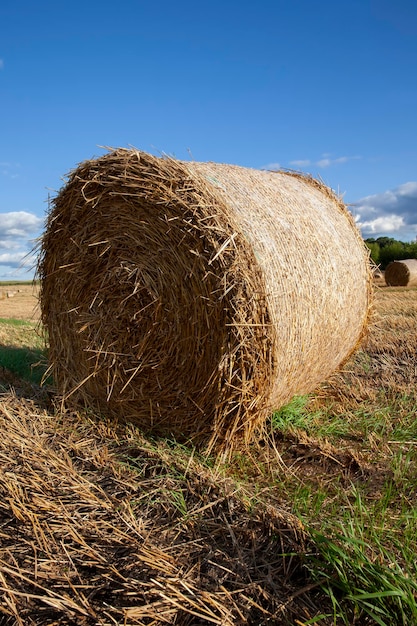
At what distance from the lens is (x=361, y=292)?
17.4ft

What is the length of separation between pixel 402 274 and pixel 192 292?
14.9m

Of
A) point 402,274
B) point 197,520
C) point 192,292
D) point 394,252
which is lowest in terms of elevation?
point 197,520

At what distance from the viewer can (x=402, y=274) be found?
17484mm

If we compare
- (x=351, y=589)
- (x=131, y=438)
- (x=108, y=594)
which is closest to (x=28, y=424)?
(x=131, y=438)

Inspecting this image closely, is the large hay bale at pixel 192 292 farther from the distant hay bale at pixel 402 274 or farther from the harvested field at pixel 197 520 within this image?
the distant hay bale at pixel 402 274

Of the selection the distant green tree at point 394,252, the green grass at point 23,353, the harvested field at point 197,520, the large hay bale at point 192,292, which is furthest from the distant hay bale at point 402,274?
the harvested field at point 197,520

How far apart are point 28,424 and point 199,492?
182cm

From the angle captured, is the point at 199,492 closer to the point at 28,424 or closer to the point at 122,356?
the point at 122,356

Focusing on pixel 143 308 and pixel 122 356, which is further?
pixel 122 356

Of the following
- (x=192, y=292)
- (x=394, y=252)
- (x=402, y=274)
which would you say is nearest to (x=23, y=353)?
(x=192, y=292)

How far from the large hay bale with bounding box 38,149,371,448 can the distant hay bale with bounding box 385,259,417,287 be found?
13.0 m

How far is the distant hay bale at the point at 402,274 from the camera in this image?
17.4 meters

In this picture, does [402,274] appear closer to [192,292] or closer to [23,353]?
[23,353]

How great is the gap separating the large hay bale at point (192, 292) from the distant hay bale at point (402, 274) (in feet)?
42.8
